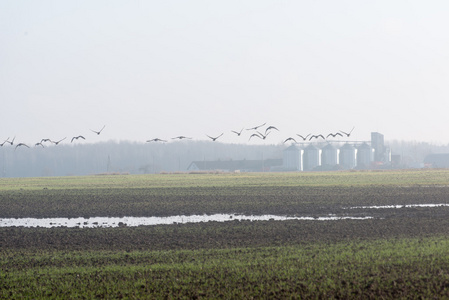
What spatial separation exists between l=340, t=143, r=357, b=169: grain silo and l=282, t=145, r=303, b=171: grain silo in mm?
13663

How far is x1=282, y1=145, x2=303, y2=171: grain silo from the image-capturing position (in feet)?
562

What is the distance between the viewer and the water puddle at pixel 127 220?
118 feet

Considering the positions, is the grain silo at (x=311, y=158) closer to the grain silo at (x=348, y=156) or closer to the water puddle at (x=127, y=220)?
the grain silo at (x=348, y=156)

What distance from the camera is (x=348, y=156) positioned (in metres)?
181

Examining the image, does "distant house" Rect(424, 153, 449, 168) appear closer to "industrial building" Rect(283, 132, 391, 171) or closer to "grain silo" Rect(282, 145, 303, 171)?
"industrial building" Rect(283, 132, 391, 171)

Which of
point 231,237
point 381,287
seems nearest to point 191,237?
point 231,237

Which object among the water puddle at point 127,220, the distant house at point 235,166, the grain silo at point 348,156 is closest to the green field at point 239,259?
the water puddle at point 127,220

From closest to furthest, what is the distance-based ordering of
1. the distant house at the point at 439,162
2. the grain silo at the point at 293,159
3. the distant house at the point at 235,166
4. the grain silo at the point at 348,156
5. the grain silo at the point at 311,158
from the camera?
the grain silo at the point at 293,159 < the distant house at the point at 235,166 < the grain silo at the point at 311,158 < the grain silo at the point at 348,156 < the distant house at the point at 439,162

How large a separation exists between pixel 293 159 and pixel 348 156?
Result: 17.8 meters

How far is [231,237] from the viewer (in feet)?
92.3

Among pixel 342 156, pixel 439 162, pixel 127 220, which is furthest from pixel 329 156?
pixel 127 220

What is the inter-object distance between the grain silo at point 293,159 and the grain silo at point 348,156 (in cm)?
1366

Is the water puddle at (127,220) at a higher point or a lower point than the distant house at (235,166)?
lower

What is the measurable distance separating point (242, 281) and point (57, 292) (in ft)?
15.7
